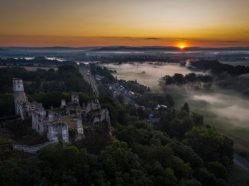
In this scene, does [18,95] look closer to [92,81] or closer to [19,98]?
[19,98]

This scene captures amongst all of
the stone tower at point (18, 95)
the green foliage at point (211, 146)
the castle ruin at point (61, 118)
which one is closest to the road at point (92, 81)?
the stone tower at point (18, 95)

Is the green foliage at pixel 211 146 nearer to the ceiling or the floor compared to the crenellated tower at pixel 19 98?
nearer to the floor

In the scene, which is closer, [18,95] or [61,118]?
[61,118]

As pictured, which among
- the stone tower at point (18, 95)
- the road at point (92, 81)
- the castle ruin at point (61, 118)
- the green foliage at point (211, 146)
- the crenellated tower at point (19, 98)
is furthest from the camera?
the road at point (92, 81)

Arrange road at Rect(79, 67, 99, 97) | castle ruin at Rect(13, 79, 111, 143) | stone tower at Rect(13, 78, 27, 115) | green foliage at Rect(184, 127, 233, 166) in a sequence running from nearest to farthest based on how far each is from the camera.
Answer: castle ruin at Rect(13, 79, 111, 143) < stone tower at Rect(13, 78, 27, 115) < green foliage at Rect(184, 127, 233, 166) < road at Rect(79, 67, 99, 97)

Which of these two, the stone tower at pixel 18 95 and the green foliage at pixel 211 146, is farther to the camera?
the green foliage at pixel 211 146

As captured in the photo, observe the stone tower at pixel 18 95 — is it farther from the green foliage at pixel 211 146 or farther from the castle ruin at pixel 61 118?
the green foliage at pixel 211 146

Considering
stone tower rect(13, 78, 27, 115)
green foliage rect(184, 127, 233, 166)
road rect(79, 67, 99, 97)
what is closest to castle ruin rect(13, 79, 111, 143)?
stone tower rect(13, 78, 27, 115)

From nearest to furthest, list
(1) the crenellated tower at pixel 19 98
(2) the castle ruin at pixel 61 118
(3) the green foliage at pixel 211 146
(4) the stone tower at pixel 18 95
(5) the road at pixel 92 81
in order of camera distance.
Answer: (2) the castle ruin at pixel 61 118 < (1) the crenellated tower at pixel 19 98 < (4) the stone tower at pixel 18 95 < (3) the green foliage at pixel 211 146 < (5) the road at pixel 92 81

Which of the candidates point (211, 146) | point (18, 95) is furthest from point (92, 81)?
point (211, 146)

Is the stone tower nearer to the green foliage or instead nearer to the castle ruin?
the castle ruin

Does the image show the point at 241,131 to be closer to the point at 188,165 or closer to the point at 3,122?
the point at 188,165
